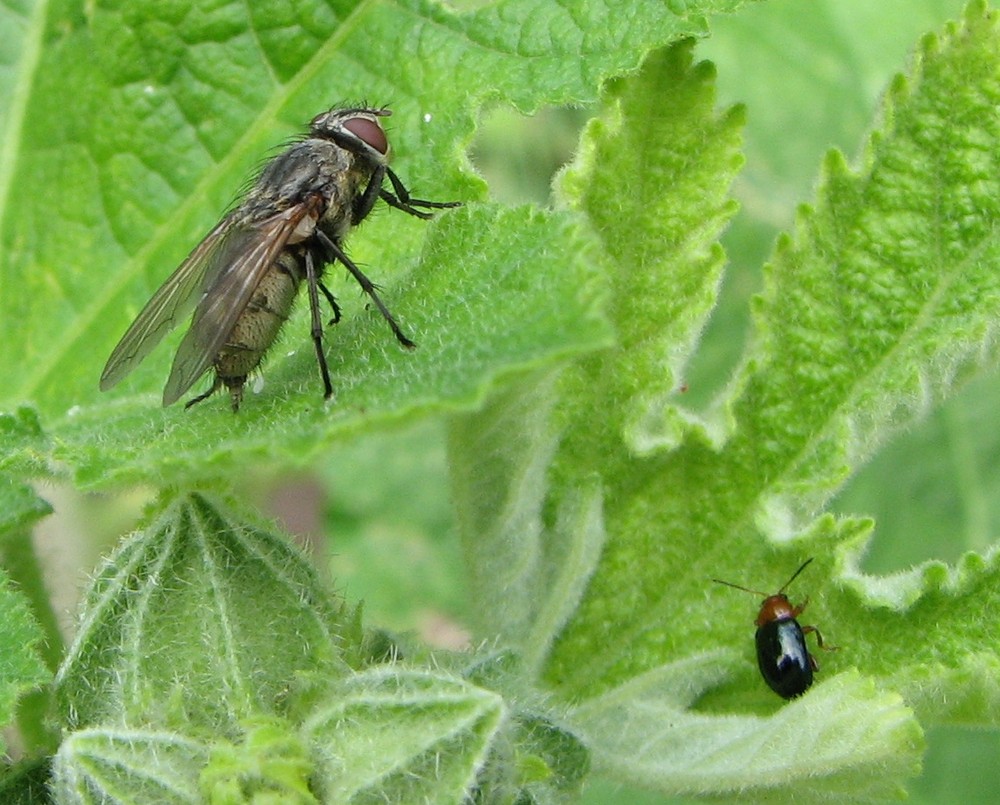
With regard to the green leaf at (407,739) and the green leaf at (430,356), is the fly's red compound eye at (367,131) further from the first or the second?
the green leaf at (407,739)

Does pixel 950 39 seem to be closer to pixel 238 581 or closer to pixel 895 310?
pixel 895 310

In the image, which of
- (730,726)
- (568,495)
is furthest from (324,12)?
(730,726)

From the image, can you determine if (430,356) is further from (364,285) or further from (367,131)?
(367,131)

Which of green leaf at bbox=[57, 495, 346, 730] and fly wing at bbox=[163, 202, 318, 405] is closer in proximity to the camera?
green leaf at bbox=[57, 495, 346, 730]

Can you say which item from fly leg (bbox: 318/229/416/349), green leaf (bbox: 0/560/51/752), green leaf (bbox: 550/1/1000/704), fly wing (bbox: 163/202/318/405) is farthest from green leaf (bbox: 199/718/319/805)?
green leaf (bbox: 550/1/1000/704)

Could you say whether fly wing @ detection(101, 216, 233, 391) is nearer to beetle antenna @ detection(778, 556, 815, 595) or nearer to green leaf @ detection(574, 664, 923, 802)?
green leaf @ detection(574, 664, 923, 802)

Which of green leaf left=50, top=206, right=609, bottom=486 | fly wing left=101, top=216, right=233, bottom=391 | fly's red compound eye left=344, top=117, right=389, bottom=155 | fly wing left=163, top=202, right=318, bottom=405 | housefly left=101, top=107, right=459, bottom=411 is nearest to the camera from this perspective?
green leaf left=50, top=206, right=609, bottom=486

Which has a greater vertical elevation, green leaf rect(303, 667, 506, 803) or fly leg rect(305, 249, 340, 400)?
fly leg rect(305, 249, 340, 400)

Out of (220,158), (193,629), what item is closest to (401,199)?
(220,158)

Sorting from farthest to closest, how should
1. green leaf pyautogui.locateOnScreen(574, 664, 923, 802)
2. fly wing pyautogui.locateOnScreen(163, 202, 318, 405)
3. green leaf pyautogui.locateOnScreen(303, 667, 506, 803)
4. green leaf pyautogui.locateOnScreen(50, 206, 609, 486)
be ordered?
fly wing pyautogui.locateOnScreen(163, 202, 318, 405) → green leaf pyautogui.locateOnScreen(574, 664, 923, 802) → green leaf pyautogui.locateOnScreen(303, 667, 506, 803) → green leaf pyautogui.locateOnScreen(50, 206, 609, 486)
